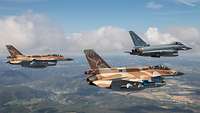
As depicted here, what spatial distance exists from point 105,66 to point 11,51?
6392 cm

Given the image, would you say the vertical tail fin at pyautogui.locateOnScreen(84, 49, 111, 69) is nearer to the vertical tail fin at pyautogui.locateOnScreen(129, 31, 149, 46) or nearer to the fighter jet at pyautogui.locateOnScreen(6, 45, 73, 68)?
the vertical tail fin at pyautogui.locateOnScreen(129, 31, 149, 46)

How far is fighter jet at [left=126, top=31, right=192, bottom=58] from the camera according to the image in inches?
4066

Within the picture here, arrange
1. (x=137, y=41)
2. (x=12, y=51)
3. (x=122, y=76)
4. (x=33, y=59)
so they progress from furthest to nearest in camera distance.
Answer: (x=12, y=51)
(x=33, y=59)
(x=137, y=41)
(x=122, y=76)

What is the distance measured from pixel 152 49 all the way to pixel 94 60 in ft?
69.3

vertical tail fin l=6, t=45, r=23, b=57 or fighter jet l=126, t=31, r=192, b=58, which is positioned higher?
vertical tail fin l=6, t=45, r=23, b=57

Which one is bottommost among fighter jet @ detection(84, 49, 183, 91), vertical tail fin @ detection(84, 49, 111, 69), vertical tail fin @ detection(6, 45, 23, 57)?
fighter jet @ detection(84, 49, 183, 91)

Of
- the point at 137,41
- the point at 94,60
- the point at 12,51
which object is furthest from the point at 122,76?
the point at 12,51

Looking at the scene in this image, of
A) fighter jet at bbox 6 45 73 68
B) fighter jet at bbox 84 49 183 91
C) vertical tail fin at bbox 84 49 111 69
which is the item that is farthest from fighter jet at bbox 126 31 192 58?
fighter jet at bbox 6 45 73 68

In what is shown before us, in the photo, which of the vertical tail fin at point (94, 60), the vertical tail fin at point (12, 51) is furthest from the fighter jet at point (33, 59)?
the vertical tail fin at point (94, 60)

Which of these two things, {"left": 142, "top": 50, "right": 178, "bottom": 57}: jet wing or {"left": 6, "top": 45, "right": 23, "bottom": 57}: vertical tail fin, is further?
{"left": 6, "top": 45, "right": 23, "bottom": 57}: vertical tail fin

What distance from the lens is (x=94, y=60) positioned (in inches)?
3866

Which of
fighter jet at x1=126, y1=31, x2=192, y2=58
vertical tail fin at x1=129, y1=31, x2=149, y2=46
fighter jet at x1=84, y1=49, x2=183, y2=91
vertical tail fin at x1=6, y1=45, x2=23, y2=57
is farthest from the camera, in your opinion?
vertical tail fin at x1=6, y1=45, x2=23, y2=57

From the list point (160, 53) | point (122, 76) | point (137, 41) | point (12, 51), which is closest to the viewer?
point (122, 76)

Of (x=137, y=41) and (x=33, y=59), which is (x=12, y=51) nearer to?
(x=33, y=59)
